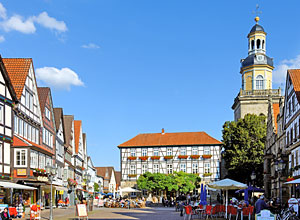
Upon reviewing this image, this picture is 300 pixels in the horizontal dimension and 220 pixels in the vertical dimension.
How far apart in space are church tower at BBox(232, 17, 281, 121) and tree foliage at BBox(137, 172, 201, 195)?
1326 cm

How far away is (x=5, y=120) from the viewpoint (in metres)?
31.4

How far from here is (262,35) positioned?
234ft

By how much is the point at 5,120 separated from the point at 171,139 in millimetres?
54133

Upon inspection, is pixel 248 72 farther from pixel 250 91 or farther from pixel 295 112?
pixel 295 112

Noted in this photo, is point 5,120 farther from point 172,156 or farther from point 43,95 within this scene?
point 172,156

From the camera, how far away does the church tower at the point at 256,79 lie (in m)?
68.5

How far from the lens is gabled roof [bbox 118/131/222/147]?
267 feet

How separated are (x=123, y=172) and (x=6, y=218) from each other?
207ft

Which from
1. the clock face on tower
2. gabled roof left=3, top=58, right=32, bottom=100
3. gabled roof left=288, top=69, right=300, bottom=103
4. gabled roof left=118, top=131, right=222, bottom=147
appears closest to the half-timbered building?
gabled roof left=3, top=58, right=32, bottom=100

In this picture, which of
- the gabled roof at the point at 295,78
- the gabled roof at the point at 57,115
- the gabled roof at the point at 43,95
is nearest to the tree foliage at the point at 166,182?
the gabled roof at the point at 57,115

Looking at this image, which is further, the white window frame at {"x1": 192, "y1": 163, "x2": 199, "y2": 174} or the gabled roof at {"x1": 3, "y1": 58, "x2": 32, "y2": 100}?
the white window frame at {"x1": 192, "y1": 163, "x2": 199, "y2": 174}

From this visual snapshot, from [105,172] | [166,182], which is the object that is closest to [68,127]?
[166,182]

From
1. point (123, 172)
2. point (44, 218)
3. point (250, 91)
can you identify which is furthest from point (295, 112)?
point (123, 172)

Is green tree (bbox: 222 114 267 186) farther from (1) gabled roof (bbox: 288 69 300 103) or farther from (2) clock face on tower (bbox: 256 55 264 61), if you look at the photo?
(1) gabled roof (bbox: 288 69 300 103)
